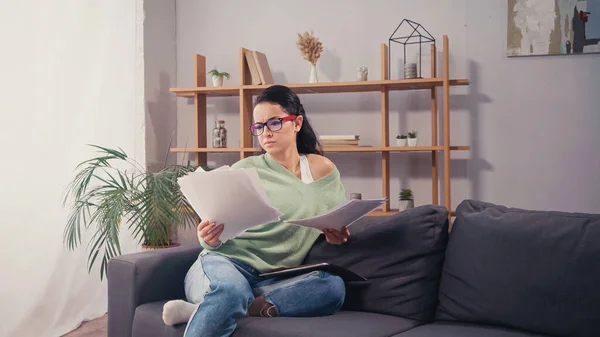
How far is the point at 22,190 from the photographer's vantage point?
10.3 ft

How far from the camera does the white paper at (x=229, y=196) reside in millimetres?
1921

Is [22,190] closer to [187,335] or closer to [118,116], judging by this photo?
[118,116]

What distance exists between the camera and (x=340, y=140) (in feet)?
12.8

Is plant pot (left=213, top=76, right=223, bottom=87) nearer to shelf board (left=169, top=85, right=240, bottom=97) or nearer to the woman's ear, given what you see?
shelf board (left=169, top=85, right=240, bottom=97)

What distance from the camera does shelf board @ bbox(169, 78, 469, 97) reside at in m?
3.75

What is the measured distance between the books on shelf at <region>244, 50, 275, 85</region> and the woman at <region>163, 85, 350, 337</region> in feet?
4.64

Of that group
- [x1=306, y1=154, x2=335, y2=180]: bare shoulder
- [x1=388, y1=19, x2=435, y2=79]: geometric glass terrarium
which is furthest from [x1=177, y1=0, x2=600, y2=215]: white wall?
[x1=306, y1=154, x2=335, y2=180]: bare shoulder

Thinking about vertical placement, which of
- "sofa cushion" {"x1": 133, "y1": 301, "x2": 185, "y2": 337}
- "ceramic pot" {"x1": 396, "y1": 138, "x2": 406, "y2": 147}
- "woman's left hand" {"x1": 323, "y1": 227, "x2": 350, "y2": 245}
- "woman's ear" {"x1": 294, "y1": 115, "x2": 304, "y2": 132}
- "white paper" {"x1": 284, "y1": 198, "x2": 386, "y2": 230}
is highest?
"woman's ear" {"x1": 294, "y1": 115, "x2": 304, "y2": 132}

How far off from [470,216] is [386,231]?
28 cm

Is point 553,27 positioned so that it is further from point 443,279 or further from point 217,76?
point 443,279

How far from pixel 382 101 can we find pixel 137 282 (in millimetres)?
2095

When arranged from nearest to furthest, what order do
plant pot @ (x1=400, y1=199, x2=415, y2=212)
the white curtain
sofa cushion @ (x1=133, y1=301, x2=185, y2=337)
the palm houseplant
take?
sofa cushion @ (x1=133, y1=301, x2=185, y2=337)
the white curtain
the palm houseplant
plant pot @ (x1=400, y1=199, x2=415, y2=212)

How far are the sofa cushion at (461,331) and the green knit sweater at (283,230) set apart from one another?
548 millimetres

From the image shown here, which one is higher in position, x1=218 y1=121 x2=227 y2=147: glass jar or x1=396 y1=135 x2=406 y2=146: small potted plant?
x1=218 y1=121 x2=227 y2=147: glass jar
